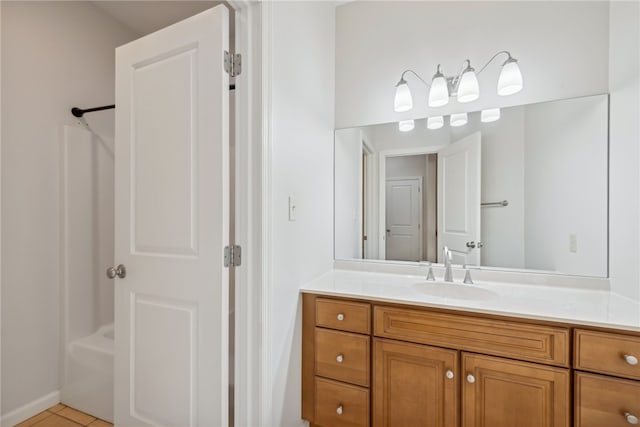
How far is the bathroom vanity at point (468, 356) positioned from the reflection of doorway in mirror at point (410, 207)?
33cm

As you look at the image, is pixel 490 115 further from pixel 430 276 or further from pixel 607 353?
pixel 607 353

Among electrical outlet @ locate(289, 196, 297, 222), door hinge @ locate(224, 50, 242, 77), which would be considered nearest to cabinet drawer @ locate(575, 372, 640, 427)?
electrical outlet @ locate(289, 196, 297, 222)

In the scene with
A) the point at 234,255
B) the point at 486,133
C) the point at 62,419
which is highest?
the point at 486,133

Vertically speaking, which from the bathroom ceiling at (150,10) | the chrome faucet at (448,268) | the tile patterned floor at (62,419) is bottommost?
the tile patterned floor at (62,419)

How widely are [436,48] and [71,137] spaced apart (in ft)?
7.87

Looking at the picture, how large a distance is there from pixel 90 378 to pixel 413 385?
1836mm

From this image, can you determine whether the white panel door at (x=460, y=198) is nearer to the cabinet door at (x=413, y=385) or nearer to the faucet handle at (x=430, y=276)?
the faucet handle at (x=430, y=276)

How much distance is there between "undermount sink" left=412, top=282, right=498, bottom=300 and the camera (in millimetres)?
1543

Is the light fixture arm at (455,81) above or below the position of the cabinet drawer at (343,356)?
above

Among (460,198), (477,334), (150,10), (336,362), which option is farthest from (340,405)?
(150,10)

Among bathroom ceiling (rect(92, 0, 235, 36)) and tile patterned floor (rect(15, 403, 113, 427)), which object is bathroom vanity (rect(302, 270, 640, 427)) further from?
bathroom ceiling (rect(92, 0, 235, 36))

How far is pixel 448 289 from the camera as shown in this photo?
1.59 metres

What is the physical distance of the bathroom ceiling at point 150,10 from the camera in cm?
199

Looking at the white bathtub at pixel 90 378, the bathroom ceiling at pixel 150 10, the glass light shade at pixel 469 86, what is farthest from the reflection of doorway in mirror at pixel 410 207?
the white bathtub at pixel 90 378
